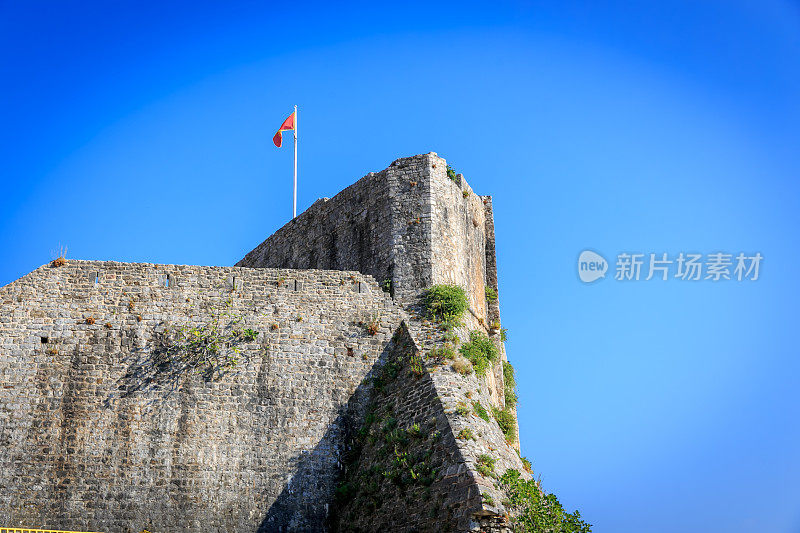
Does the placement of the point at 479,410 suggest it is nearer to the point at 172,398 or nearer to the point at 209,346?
the point at 209,346

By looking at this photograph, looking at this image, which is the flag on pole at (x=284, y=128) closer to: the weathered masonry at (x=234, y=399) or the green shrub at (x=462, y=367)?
the weathered masonry at (x=234, y=399)

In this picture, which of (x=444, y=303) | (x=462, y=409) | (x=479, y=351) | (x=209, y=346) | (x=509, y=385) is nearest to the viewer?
(x=462, y=409)

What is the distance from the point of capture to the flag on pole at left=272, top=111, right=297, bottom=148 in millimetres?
33688

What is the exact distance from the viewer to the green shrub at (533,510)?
60.3 ft

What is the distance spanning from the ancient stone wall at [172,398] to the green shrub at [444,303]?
3.58ft

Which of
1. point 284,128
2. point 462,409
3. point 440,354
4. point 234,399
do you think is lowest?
point 462,409

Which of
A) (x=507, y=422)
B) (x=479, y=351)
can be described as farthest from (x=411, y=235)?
(x=507, y=422)

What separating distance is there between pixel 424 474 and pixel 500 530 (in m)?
2.52

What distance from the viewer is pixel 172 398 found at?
22266 mm

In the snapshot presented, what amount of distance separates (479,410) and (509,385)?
22.0 feet

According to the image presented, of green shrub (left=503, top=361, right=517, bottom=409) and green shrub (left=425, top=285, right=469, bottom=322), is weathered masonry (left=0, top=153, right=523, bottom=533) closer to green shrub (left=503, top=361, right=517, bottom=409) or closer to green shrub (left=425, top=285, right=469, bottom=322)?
green shrub (left=425, top=285, right=469, bottom=322)

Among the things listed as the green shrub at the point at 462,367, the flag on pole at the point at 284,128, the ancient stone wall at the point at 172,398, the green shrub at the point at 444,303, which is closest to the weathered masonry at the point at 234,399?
the ancient stone wall at the point at 172,398

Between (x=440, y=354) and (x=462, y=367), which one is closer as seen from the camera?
(x=462, y=367)

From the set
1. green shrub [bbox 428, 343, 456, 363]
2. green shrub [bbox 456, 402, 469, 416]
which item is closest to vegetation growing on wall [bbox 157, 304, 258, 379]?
green shrub [bbox 428, 343, 456, 363]
